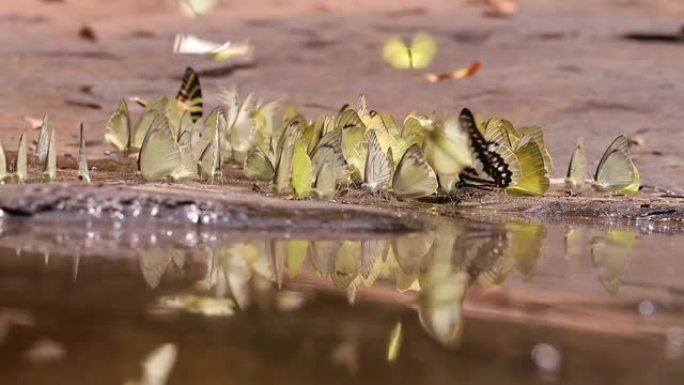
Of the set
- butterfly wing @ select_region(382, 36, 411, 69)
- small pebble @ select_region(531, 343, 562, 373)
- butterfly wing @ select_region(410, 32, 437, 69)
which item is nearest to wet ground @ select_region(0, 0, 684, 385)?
small pebble @ select_region(531, 343, 562, 373)

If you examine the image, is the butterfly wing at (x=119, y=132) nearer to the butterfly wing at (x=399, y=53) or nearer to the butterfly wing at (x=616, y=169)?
the butterfly wing at (x=616, y=169)

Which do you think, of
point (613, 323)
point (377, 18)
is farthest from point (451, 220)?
point (377, 18)

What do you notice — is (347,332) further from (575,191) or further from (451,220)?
(575,191)

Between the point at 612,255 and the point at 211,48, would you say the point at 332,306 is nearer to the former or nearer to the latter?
the point at 612,255

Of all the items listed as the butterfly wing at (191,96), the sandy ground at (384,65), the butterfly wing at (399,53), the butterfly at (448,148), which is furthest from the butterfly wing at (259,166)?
the butterfly wing at (399,53)

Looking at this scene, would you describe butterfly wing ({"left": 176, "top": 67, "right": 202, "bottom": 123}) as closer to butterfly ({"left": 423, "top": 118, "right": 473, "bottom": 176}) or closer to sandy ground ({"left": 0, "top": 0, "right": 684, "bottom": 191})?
sandy ground ({"left": 0, "top": 0, "right": 684, "bottom": 191})

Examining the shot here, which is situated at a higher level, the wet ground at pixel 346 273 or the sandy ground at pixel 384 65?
the sandy ground at pixel 384 65
